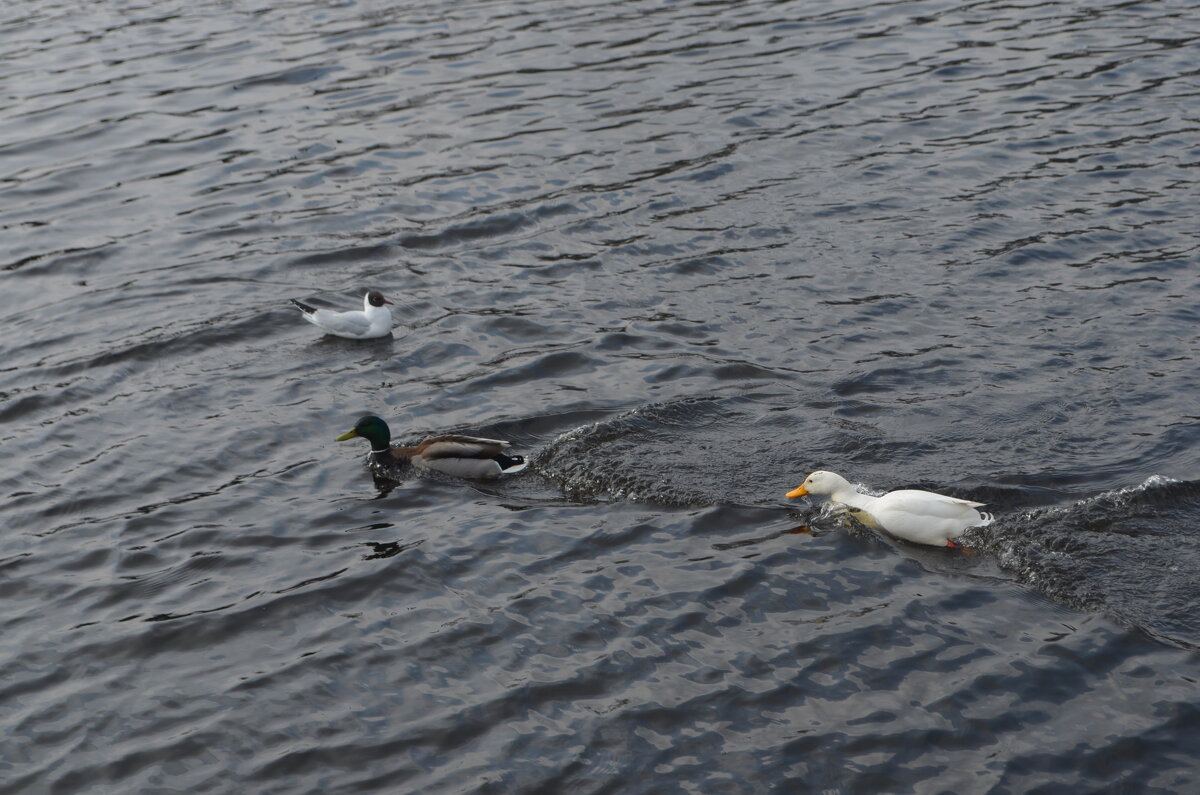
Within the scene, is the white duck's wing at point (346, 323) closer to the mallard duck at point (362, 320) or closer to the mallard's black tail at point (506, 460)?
the mallard duck at point (362, 320)

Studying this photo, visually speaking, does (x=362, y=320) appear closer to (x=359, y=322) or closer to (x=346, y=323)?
(x=359, y=322)

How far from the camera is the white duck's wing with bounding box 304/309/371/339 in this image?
42.0 ft

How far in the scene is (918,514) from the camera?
8695 mm

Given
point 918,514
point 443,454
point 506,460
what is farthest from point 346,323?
point 918,514

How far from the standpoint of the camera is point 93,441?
11234 millimetres

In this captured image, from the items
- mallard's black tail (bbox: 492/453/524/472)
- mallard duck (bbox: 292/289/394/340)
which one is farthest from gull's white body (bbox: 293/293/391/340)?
mallard's black tail (bbox: 492/453/524/472)

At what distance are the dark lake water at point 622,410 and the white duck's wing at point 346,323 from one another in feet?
0.91

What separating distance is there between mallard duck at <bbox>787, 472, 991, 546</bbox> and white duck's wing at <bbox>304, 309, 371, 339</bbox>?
18.6ft

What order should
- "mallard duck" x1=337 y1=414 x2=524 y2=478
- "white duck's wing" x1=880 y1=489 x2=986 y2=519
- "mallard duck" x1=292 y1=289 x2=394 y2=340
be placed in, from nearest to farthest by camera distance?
"white duck's wing" x1=880 y1=489 x2=986 y2=519 → "mallard duck" x1=337 y1=414 x2=524 y2=478 → "mallard duck" x1=292 y1=289 x2=394 y2=340

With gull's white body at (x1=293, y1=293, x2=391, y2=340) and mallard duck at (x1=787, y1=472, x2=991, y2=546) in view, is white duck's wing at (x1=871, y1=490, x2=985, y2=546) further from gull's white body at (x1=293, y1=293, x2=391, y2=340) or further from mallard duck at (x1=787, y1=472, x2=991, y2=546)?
gull's white body at (x1=293, y1=293, x2=391, y2=340)

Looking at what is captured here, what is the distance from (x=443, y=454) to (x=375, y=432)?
693mm

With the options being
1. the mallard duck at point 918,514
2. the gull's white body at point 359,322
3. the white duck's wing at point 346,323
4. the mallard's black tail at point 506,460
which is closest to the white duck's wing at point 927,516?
the mallard duck at point 918,514

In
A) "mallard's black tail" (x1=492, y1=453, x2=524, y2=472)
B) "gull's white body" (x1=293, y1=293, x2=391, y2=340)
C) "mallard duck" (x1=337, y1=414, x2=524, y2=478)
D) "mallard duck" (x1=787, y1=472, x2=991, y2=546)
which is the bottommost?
"mallard duck" (x1=787, y1=472, x2=991, y2=546)

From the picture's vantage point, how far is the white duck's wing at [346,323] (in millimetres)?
12797
